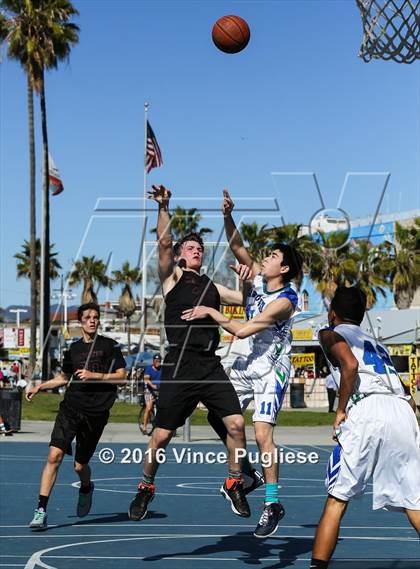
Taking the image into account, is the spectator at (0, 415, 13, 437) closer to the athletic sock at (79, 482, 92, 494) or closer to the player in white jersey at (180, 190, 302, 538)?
the athletic sock at (79, 482, 92, 494)

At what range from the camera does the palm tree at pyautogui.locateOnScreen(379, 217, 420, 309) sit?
184 feet

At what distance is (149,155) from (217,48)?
18.4 meters

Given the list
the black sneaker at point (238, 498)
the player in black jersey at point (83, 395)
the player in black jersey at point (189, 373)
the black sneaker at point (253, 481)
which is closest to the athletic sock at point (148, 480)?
the player in black jersey at point (189, 373)

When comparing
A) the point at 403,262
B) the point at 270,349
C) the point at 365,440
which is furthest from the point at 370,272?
the point at 365,440

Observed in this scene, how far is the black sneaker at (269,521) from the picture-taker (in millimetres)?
8188

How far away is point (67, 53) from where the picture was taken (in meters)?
43.9

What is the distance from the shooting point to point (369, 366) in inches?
295

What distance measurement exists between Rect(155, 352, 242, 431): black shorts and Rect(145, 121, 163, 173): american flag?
19011 millimetres

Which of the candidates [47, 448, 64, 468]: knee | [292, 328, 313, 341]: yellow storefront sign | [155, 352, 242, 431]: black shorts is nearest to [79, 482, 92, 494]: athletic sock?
[47, 448, 64, 468]: knee

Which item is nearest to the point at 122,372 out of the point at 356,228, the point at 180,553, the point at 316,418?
the point at 180,553

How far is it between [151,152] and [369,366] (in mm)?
20566

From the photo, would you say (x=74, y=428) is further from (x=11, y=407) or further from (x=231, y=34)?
(x=11, y=407)

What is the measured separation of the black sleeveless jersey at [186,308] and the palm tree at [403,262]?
47.6m

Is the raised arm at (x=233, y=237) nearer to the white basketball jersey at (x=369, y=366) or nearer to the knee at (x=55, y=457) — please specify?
the white basketball jersey at (x=369, y=366)
